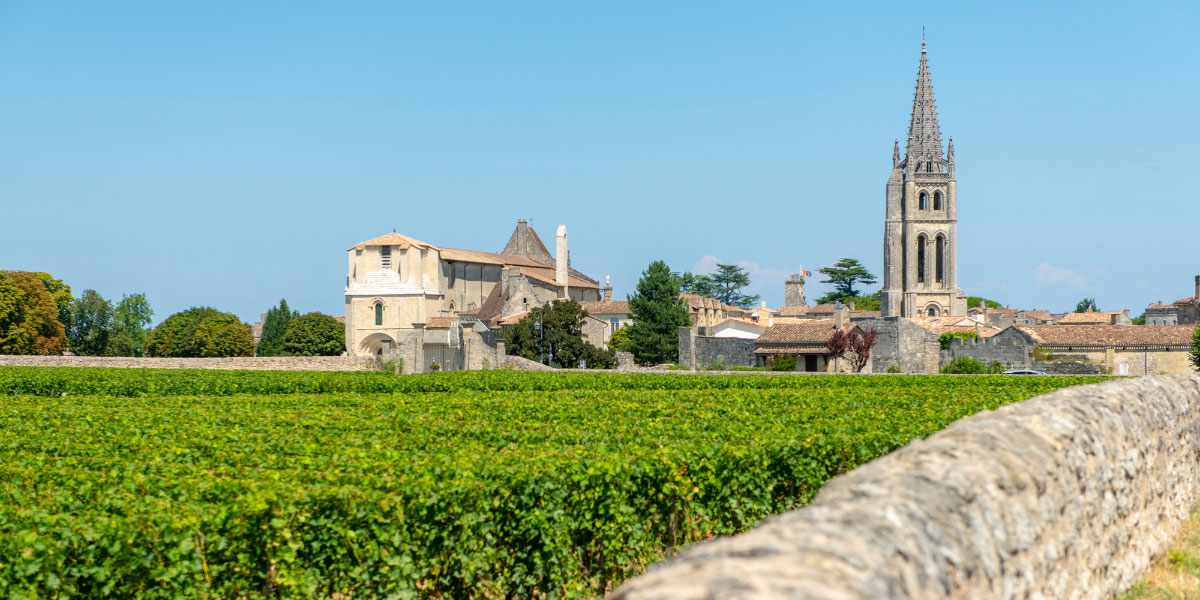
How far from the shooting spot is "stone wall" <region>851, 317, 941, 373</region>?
4856 centimetres

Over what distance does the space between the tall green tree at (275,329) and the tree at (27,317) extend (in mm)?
30826

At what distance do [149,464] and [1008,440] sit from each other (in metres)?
7.08

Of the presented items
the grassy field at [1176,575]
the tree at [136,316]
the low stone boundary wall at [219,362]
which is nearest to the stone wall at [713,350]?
the low stone boundary wall at [219,362]

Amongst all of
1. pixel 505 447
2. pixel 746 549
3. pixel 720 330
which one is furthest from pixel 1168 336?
pixel 746 549

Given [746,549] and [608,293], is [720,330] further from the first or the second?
[746,549]

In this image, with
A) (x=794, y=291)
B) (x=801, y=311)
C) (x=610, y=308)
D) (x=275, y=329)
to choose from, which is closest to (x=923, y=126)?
(x=801, y=311)

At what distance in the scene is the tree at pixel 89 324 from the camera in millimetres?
76562

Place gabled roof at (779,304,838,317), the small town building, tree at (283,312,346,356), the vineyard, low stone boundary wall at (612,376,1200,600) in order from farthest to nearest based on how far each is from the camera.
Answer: gabled roof at (779,304,838,317) < tree at (283,312,346,356) < the small town building < the vineyard < low stone boundary wall at (612,376,1200,600)

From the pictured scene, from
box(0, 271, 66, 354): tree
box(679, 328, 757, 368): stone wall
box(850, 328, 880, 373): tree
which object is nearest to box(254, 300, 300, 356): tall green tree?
box(0, 271, 66, 354): tree

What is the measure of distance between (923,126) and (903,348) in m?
54.7

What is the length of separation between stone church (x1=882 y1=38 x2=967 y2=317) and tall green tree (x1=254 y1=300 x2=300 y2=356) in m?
58.8

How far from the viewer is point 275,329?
103000mm

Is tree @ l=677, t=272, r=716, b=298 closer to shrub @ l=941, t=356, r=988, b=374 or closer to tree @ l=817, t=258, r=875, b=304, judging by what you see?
tree @ l=817, t=258, r=875, b=304

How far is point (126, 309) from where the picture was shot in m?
101
